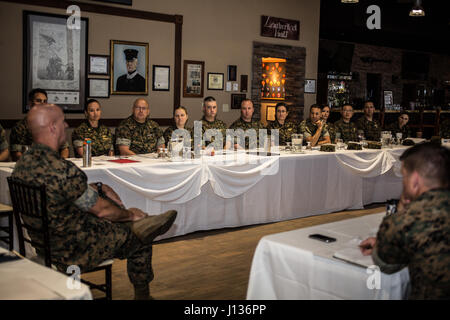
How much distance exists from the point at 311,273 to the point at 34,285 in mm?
1171

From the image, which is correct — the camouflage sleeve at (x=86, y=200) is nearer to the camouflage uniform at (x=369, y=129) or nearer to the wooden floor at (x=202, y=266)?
the wooden floor at (x=202, y=266)

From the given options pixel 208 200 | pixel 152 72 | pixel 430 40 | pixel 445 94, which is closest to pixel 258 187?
pixel 208 200

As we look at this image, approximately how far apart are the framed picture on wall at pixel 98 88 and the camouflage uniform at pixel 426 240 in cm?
563

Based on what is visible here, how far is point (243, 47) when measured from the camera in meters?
8.73

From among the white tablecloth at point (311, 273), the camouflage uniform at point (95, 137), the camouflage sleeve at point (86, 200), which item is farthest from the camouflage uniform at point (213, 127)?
the white tablecloth at point (311, 273)

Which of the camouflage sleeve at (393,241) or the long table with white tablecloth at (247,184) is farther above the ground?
the camouflage sleeve at (393,241)

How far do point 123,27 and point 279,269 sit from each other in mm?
5522

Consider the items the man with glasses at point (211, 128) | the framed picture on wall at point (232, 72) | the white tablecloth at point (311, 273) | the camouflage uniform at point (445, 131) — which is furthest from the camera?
the camouflage uniform at point (445, 131)

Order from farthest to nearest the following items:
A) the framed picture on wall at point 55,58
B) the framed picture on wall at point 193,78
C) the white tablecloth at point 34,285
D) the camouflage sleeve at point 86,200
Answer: the framed picture on wall at point 193,78 < the framed picture on wall at point 55,58 < the camouflage sleeve at point 86,200 < the white tablecloth at point 34,285

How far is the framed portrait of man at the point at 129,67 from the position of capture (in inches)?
282

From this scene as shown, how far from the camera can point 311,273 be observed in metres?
2.33

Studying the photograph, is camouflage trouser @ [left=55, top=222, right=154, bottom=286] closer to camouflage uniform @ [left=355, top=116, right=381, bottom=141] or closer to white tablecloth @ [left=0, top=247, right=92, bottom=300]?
white tablecloth @ [left=0, top=247, right=92, bottom=300]

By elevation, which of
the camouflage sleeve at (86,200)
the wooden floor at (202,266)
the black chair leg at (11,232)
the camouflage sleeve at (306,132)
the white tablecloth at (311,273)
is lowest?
the wooden floor at (202,266)

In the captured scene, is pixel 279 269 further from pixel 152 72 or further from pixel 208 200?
pixel 152 72
